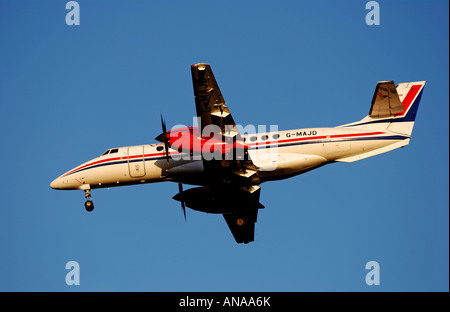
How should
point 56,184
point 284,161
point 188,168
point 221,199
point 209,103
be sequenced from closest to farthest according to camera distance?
point 209,103 → point 284,161 → point 188,168 → point 221,199 → point 56,184

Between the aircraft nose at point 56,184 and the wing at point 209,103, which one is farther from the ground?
the wing at point 209,103

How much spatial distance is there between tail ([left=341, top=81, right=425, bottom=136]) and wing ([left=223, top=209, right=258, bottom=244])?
846 cm

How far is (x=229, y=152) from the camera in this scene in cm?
3123

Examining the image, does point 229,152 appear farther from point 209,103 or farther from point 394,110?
point 394,110

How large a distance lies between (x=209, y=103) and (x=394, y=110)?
10.1 meters

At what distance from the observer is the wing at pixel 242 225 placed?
36812mm

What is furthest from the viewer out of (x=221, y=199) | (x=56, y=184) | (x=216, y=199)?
(x=56, y=184)

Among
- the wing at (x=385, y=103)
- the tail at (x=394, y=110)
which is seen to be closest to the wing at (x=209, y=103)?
the tail at (x=394, y=110)

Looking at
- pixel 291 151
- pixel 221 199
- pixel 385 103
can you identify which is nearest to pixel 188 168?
pixel 221 199

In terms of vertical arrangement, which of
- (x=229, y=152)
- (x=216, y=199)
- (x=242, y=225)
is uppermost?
(x=229, y=152)

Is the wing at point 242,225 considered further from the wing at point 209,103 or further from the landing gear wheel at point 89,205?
the landing gear wheel at point 89,205

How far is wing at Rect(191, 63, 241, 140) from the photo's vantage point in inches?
1161

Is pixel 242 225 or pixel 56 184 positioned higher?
pixel 56 184

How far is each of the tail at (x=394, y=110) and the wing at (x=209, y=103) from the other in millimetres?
7182
